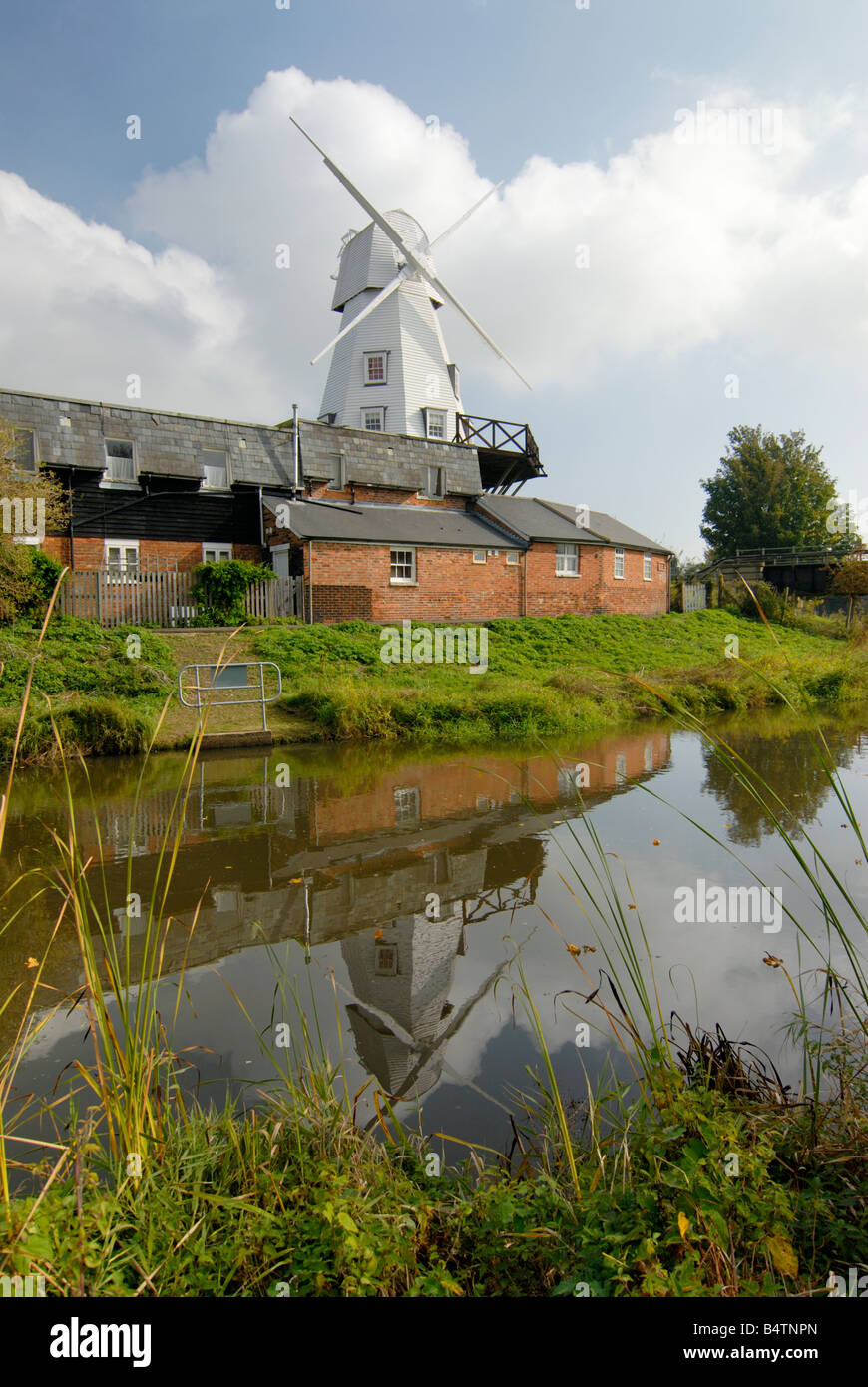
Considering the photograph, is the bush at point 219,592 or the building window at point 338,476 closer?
the bush at point 219,592

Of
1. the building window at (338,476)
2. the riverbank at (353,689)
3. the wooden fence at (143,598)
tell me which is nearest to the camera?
the riverbank at (353,689)

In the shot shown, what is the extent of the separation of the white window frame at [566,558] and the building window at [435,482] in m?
5.02

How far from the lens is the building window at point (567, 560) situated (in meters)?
26.8

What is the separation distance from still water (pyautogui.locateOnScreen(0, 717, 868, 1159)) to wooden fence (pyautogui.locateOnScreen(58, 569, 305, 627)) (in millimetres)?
8742

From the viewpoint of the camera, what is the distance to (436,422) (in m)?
31.0

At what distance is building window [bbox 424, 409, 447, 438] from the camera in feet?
101

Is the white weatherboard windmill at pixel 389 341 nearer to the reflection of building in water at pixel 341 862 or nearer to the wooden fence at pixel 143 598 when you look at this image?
the wooden fence at pixel 143 598

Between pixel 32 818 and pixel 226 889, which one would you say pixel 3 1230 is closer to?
pixel 226 889

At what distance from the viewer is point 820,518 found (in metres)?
47.7

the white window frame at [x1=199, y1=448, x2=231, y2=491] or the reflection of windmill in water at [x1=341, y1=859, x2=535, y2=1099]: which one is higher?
the white window frame at [x1=199, y1=448, x2=231, y2=491]
